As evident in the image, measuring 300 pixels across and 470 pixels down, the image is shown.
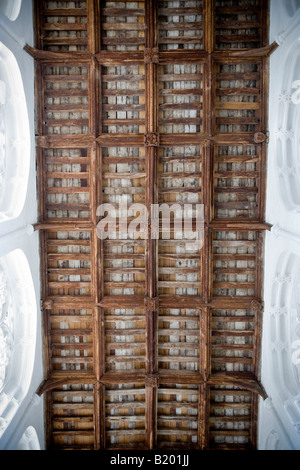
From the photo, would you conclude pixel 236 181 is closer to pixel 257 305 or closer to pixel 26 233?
pixel 257 305

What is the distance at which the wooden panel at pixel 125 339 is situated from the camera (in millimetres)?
8547

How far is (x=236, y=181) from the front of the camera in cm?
824

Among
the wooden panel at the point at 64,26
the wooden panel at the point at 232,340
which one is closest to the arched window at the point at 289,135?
the wooden panel at the point at 232,340

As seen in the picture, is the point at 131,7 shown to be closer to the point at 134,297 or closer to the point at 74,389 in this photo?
the point at 134,297

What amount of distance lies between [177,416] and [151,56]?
959cm

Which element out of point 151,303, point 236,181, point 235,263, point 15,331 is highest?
point 236,181

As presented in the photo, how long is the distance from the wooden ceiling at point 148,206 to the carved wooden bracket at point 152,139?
0.17ft

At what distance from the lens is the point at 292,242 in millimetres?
6816

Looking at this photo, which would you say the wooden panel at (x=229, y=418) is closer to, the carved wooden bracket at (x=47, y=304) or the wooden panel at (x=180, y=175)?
the carved wooden bracket at (x=47, y=304)

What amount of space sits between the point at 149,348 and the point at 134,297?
1.41m

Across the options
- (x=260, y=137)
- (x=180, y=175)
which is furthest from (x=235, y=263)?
(x=260, y=137)

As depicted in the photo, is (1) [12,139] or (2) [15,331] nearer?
(1) [12,139]

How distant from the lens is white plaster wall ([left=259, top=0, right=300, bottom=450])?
7.01m

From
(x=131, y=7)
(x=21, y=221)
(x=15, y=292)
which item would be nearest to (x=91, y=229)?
(x=21, y=221)
